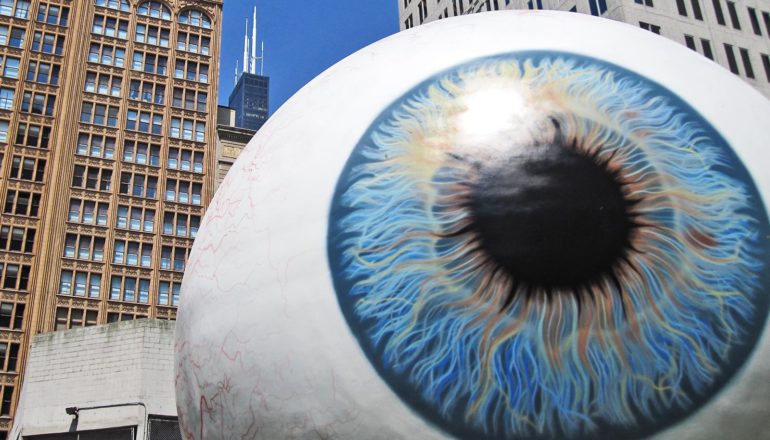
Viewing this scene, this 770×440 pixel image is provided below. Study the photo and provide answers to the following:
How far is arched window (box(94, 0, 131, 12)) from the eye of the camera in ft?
235

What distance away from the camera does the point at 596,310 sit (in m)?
3.88

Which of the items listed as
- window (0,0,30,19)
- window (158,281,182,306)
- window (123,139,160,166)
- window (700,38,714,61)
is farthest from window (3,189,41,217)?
window (700,38,714,61)

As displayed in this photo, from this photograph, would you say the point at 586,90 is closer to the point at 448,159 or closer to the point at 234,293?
the point at 448,159

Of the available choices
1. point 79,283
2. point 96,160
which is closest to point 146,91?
point 96,160

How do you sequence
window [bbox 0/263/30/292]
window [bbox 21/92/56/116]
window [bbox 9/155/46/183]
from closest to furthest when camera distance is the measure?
window [bbox 0/263/30/292], window [bbox 9/155/46/183], window [bbox 21/92/56/116]

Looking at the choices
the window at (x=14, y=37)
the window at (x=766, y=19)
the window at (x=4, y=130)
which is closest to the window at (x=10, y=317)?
the window at (x=4, y=130)

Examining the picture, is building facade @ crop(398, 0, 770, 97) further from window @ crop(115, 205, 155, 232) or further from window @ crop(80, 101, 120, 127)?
window @ crop(80, 101, 120, 127)

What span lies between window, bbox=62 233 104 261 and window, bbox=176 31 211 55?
22.2m

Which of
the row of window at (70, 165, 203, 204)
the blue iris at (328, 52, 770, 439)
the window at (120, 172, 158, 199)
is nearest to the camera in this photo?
the blue iris at (328, 52, 770, 439)

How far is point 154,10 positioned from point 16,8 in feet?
40.4

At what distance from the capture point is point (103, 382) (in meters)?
30.9

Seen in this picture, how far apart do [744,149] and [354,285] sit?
7.76 feet

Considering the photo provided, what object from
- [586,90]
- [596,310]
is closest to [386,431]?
[596,310]

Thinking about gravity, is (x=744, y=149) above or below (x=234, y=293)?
above
